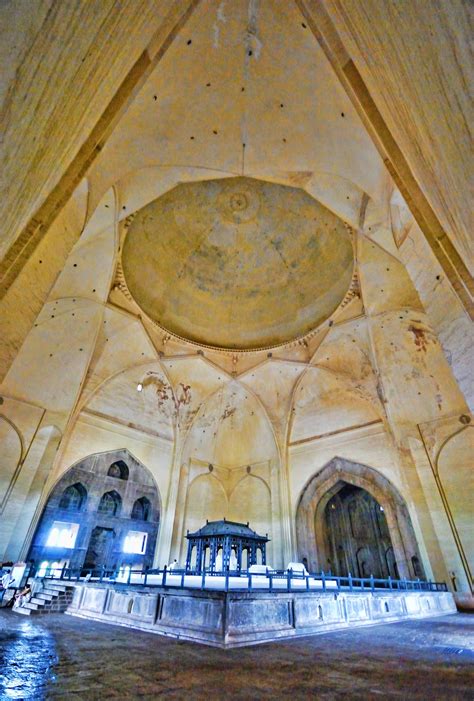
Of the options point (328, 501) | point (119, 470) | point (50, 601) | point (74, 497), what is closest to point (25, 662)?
point (50, 601)

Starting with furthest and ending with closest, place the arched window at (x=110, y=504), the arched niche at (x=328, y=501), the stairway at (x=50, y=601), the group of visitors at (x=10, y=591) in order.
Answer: the arched window at (x=110, y=504), the arched niche at (x=328, y=501), the group of visitors at (x=10, y=591), the stairway at (x=50, y=601)

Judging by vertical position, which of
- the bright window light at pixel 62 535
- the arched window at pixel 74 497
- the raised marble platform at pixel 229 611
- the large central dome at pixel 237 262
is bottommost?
the raised marble platform at pixel 229 611

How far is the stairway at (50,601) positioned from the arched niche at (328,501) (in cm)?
984

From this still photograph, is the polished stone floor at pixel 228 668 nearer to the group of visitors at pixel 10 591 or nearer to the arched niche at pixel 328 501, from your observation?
the group of visitors at pixel 10 591

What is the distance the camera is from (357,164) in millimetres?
7570

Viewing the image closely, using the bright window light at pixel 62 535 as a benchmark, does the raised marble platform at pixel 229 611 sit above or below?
below

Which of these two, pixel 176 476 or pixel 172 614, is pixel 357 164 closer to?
pixel 172 614

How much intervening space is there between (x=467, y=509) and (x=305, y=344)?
8.72 meters

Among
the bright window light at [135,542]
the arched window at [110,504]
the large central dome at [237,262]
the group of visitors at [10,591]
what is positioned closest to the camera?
the group of visitors at [10,591]

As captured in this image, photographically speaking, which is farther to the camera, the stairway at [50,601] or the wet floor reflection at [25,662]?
the stairway at [50,601]

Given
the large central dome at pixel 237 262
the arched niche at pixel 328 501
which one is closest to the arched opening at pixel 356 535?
the arched niche at pixel 328 501

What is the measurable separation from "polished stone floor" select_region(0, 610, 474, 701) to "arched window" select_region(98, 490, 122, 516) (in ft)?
29.8

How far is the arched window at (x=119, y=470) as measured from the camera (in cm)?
1516

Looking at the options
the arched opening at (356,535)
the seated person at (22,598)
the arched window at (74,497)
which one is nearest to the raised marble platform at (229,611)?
the seated person at (22,598)
